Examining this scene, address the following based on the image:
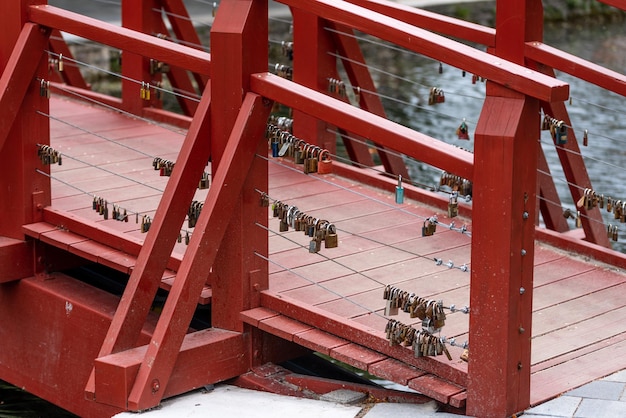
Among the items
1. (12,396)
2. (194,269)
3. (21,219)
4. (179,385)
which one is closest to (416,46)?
(194,269)

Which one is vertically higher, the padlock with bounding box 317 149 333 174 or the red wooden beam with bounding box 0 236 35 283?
the padlock with bounding box 317 149 333 174

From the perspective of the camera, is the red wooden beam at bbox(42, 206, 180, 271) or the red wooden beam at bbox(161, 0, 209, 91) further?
the red wooden beam at bbox(161, 0, 209, 91)

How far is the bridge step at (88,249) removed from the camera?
5.09 m

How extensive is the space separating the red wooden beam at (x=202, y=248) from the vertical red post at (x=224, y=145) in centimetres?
5

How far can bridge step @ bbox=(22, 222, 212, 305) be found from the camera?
16.7ft

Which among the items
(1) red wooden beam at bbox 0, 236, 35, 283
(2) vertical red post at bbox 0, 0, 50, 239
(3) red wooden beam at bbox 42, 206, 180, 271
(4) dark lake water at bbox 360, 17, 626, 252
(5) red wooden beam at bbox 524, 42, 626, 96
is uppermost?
(5) red wooden beam at bbox 524, 42, 626, 96

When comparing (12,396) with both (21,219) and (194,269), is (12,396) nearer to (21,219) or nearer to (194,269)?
(21,219)

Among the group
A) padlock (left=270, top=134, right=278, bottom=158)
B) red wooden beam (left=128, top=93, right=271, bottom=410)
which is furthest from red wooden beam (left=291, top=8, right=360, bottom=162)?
red wooden beam (left=128, top=93, right=271, bottom=410)

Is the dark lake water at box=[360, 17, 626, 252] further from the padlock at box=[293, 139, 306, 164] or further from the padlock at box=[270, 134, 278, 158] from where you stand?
the padlock at box=[293, 139, 306, 164]

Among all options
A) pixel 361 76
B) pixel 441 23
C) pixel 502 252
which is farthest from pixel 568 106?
pixel 502 252

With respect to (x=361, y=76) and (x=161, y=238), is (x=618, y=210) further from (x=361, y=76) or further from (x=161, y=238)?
(x=361, y=76)

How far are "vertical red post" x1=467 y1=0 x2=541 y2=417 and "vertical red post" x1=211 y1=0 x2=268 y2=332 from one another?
3.28 feet

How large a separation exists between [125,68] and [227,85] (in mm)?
3106

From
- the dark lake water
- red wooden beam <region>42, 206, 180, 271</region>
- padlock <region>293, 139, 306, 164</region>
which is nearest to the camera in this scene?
padlock <region>293, 139, 306, 164</region>
